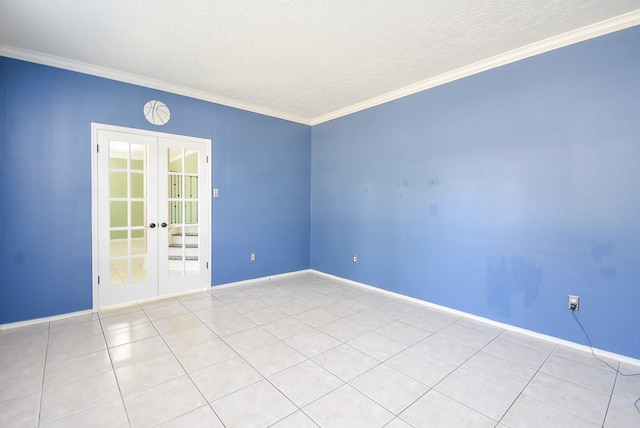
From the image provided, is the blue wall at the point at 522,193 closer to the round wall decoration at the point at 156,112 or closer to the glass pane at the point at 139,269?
the round wall decoration at the point at 156,112

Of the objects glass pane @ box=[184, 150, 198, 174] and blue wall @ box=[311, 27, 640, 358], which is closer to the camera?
blue wall @ box=[311, 27, 640, 358]

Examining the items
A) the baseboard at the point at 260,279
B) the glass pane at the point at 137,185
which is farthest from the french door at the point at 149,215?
the baseboard at the point at 260,279

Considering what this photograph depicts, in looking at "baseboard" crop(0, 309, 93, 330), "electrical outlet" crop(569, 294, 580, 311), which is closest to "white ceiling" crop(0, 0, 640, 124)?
"electrical outlet" crop(569, 294, 580, 311)

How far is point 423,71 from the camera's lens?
3318 millimetres

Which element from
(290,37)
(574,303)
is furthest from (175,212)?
(574,303)

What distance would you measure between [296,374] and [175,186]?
298 centimetres

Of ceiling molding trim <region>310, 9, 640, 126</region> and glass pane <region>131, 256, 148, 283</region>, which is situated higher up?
ceiling molding trim <region>310, 9, 640, 126</region>

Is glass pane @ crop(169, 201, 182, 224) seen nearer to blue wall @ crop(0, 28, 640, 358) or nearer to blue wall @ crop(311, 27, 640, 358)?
blue wall @ crop(0, 28, 640, 358)

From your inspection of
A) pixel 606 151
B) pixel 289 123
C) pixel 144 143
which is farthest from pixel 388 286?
pixel 144 143

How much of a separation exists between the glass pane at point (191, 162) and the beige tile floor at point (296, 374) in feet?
6.20

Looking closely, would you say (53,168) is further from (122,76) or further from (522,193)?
(522,193)

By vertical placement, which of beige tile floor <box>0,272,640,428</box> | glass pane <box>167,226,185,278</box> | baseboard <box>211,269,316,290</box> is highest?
glass pane <box>167,226,185,278</box>

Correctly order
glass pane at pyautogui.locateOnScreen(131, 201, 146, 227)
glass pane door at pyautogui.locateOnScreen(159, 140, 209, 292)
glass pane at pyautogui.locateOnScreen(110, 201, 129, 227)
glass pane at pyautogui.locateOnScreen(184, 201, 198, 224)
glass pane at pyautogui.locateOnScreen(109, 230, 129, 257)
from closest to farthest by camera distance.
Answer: glass pane at pyautogui.locateOnScreen(110, 201, 129, 227) → glass pane at pyautogui.locateOnScreen(109, 230, 129, 257) → glass pane at pyautogui.locateOnScreen(131, 201, 146, 227) → glass pane door at pyautogui.locateOnScreen(159, 140, 209, 292) → glass pane at pyautogui.locateOnScreen(184, 201, 198, 224)

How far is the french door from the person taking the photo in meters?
3.39
